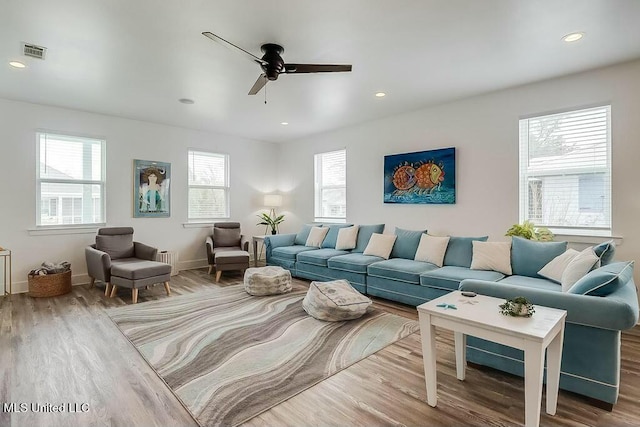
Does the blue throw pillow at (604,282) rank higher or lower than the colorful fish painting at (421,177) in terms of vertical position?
lower

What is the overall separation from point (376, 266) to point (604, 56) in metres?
3.24

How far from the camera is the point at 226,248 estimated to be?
19.9 feet

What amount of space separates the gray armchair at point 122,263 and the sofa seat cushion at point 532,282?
4.24m

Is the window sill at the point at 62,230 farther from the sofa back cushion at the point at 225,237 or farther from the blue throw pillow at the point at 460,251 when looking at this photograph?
the blue throw pillow at the point at 460,251

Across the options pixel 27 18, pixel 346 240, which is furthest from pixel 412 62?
pixel 27 18

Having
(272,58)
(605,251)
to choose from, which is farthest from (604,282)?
(272,58)

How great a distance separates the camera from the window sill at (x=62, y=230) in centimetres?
466

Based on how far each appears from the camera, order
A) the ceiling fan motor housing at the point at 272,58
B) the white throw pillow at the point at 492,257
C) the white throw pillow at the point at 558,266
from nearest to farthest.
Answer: the ceiling fan motor housing at the point at 272,58 < the white throw pillow at the point at 558,266 < the white throw pillow at the point at 492,257

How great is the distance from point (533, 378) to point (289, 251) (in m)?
4.28

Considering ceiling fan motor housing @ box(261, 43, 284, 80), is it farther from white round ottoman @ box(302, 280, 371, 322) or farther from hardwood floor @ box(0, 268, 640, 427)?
hardwood floor @ box(0, 268, 640, 427)

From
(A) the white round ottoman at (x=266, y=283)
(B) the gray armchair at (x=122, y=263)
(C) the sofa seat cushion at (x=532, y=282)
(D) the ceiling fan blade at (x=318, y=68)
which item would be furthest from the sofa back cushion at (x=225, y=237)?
(C) the sofa seat cushion at (x=532, y=282)

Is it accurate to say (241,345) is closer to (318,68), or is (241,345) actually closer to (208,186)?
(318,68)

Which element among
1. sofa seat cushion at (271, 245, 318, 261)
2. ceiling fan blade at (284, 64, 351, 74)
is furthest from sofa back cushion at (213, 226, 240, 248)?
ceiling fan blade at (284, 64, 351, 74)

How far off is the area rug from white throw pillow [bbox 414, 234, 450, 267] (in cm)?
103
